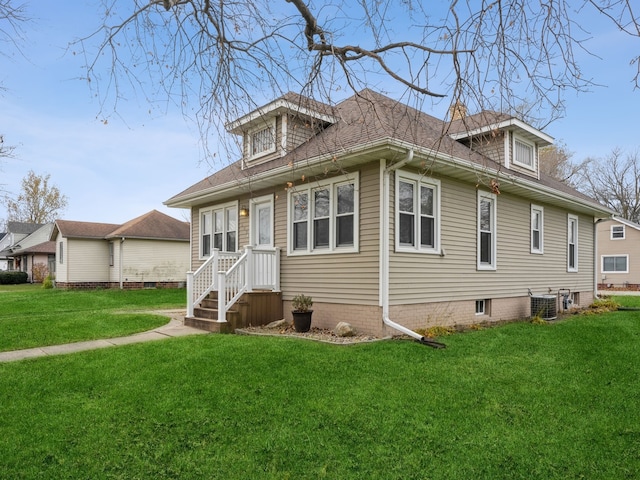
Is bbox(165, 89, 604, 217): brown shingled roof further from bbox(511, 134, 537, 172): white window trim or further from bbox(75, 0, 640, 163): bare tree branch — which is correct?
bbox(75, 0, 640, 163): bare tree branch

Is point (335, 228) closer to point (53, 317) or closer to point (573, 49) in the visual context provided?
point (573, 49)

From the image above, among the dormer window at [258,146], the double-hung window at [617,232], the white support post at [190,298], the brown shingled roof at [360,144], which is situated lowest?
the white support post at [190,298]

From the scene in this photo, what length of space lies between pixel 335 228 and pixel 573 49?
5617 millimetres

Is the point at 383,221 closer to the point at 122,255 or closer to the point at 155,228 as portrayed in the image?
the point at 122,255

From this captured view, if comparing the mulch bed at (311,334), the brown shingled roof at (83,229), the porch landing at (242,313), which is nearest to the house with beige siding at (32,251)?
the brown shingled roof at (83,229)

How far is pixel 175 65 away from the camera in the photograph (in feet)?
14.4

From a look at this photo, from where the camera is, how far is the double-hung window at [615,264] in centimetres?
2806

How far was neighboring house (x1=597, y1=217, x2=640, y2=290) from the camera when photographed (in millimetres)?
27500

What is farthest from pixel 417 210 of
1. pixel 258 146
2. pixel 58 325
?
pixel 58 325

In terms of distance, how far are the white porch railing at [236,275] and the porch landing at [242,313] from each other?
0.15m

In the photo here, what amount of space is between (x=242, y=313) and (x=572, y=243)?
10.8 m

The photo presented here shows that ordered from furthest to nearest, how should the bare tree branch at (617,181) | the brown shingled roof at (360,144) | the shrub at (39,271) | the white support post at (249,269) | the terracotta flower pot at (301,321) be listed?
1. the bare tree branch at (617,181)
2. the shrub at (39,271)
3. the white support post at (249,269)
4. the terracotta flower pot at (301,321)
5. the brown shingled roof at (360,144)

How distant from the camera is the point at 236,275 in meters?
9.18

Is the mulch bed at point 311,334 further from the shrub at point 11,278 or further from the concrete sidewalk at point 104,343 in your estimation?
the shrub at point 11,278
